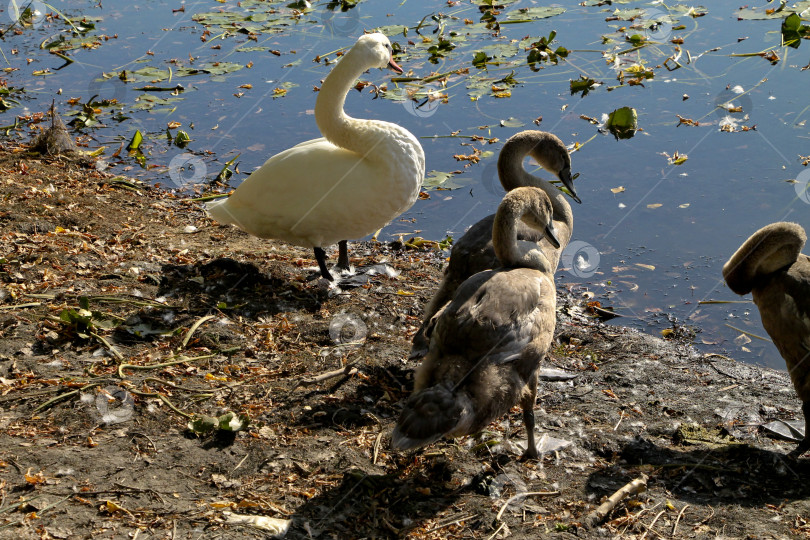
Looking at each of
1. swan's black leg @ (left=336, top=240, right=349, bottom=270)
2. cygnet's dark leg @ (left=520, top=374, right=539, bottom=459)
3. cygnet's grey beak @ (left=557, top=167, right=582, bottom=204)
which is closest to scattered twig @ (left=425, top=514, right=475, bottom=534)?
cygnet's dark leg @ (left=520, top=374, right=539, bottom=459)

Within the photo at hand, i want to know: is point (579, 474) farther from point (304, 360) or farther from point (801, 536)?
point (304, 360)

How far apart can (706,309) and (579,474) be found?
257cm

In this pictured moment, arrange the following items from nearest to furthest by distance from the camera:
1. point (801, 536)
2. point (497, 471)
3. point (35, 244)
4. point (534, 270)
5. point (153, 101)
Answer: point (801, 536) < point (497, 471) < point (534, 270) < point (35, 244) < point (153, 101)

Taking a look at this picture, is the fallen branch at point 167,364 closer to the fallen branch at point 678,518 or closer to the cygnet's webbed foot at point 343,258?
the cygnet's webbed foot at point 343,258

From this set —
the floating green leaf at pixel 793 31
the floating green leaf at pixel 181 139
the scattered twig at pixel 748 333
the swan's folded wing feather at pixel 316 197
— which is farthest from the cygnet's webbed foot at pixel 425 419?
the floating green leaf at pixel 793 31

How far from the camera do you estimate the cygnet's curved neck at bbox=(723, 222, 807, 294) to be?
4.48 m

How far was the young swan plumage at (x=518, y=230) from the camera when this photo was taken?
4.70m

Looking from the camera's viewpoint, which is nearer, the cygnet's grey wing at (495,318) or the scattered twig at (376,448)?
the cygnet's grey wing at (495,318)

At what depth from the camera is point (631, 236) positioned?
22.0ft

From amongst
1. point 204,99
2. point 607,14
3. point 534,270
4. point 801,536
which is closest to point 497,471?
point 534,270

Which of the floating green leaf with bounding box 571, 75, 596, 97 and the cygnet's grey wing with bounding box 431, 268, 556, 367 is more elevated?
the cygnet's grey wing with bounding box 431, 268, 556, 367

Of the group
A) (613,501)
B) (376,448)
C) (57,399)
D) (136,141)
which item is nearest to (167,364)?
(57,399)

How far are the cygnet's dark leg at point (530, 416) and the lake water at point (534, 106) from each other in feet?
7.18

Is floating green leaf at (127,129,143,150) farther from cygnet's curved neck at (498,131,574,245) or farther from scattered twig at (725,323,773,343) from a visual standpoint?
scattered twig at (725,323,773,343)
